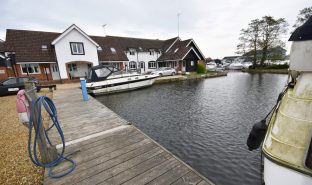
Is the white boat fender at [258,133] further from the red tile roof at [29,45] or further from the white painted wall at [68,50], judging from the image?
the red tile roof at [29,45]

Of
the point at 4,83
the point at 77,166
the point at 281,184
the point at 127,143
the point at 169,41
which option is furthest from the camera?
the point at 169,41

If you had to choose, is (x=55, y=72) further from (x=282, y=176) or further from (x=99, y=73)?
(x=282, y=176)

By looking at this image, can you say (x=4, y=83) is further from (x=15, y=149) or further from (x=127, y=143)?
(x=127, y=143)

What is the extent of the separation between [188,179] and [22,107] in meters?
3.13

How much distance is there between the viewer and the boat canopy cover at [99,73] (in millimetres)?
12727

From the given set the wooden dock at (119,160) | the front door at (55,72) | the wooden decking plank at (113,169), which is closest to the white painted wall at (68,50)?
the front door at (55,72)

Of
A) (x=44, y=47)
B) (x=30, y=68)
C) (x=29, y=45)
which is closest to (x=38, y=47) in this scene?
(x=44, y=47)

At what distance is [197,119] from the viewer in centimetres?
676

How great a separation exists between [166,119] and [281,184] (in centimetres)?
549

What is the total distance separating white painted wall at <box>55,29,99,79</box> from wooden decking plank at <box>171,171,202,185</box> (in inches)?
786

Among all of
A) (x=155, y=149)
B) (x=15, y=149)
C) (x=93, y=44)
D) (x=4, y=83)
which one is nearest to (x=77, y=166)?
(x=155, y=149)

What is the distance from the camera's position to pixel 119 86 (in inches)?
539

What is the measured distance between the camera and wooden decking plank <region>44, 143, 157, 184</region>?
2.59 metres

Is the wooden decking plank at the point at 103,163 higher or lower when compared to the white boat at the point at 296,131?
lower
